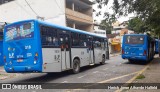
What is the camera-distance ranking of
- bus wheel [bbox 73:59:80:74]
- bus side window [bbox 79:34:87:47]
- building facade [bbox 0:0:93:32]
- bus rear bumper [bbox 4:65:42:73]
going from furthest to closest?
building facade [bbox 0:0:93:32]
bus side window [bbox 79:34:87:47]
bus wheel [bbox 73:59:80:74]
bus rear bumper [bbox 4:65:42:73]

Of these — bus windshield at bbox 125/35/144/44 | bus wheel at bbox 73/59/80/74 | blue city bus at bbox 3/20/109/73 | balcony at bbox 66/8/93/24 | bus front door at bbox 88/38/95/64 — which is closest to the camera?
blue city bus at bbox 3/20/109/73

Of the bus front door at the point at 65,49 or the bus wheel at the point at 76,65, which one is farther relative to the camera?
the bus wheel at the point at 76,65

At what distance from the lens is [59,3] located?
105 ft

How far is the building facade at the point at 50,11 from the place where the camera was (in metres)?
32.0

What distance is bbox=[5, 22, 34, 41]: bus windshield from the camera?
11188mm

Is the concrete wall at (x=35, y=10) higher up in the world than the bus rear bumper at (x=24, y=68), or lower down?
higher up

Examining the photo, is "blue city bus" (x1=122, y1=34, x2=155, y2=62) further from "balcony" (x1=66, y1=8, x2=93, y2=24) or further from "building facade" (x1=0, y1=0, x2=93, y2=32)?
"balcony" (x1=66, y1=8, x2=93, y2=24)

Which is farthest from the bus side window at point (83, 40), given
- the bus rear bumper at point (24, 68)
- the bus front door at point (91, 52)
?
the bus rear bumper at point (24, 68)

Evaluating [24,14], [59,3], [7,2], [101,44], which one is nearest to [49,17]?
[59,3]

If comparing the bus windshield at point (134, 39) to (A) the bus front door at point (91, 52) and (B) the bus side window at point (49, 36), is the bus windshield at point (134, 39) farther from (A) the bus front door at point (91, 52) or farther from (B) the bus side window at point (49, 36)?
(B) the bus side window at point (49, 36)

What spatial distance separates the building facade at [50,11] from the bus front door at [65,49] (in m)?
17.8

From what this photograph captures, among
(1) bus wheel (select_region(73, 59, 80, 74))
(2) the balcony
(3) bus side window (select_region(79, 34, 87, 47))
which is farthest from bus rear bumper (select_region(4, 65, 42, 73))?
(2) the balcony

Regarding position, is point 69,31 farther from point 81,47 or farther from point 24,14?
point 24,14

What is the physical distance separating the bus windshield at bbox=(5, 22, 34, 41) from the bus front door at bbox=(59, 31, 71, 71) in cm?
207
